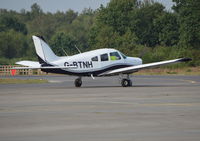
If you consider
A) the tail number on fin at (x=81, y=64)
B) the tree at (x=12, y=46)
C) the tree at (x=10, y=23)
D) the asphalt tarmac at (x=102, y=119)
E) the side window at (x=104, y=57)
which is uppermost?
the tree at (x=10, y=23)

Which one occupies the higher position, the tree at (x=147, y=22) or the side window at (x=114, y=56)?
the tree at (x=147, y=22)

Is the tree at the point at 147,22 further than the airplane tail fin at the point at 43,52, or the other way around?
the tree at the point at 147,22

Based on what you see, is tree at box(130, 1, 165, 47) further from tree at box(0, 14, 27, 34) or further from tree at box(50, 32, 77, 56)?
tree at box(0, 14, 27, 34)

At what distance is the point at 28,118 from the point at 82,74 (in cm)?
1787

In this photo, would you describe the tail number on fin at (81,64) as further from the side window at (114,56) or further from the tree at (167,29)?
the tree at (167,29)

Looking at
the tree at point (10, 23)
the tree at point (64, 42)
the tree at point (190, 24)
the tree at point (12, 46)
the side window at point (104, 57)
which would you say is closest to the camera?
the side window at point (104, 57)

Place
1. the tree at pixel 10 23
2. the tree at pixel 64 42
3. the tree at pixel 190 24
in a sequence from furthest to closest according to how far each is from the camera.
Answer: the tree at pixel 10 23
the tree at pixel 64 42
the tree at pixel 190 24

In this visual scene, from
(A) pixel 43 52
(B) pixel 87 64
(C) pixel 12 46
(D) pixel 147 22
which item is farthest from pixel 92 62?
(D) pixel 147 22

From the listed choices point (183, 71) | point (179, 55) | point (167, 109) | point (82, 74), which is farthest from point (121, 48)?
point (167, 109)

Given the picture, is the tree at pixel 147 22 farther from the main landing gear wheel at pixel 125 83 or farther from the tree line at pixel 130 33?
the main landing gear wheel at pixel 125 83

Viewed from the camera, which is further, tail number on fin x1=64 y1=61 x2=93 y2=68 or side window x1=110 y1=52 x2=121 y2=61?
side window x1=110 y1=52 x2=121 y2=61

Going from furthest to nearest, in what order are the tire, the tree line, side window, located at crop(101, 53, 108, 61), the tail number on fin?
the tree line → side window, located at crop(101, 53, 108, 61) → the tire → the tail number on fin

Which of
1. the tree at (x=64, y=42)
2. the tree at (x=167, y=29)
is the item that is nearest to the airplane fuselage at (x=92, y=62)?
the tree at (x=167, y=29)

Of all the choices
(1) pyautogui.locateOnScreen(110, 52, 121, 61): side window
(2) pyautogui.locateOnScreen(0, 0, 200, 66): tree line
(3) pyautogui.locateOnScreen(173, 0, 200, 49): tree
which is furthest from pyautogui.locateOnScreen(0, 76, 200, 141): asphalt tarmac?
(3) pyautogui.locateOnScreen(173, 0, 200, 49): tree
